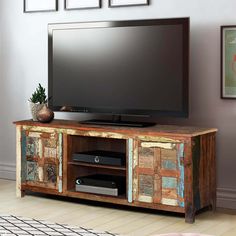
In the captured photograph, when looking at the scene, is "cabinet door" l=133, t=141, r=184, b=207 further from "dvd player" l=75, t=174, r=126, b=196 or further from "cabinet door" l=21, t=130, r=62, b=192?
"cabinet door" l=21, t=130, r=62, b=192

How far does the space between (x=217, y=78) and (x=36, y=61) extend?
1.80 metres

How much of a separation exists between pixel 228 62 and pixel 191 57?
1.00ft

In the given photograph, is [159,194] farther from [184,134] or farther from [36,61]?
[36,61]

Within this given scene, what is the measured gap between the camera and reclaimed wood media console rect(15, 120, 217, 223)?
457 centimetres

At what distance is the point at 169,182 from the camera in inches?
182

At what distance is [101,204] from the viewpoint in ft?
16.8

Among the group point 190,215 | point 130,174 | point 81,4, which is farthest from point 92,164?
point 81,4

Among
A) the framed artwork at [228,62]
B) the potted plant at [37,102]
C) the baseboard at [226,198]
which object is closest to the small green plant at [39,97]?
the potted plant at [37,102]

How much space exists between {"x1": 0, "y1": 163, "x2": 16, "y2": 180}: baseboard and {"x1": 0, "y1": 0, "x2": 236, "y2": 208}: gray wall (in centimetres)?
2

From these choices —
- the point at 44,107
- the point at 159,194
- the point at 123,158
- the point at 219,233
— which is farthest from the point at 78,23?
the point at 219,233

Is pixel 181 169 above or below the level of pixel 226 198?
above

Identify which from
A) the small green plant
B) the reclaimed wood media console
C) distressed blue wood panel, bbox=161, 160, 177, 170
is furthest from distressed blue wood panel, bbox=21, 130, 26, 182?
distressed blue wood panel, bbox=161, 160, 177, 170

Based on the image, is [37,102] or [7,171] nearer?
[37,102]

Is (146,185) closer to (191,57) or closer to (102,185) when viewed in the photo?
(102,185)
